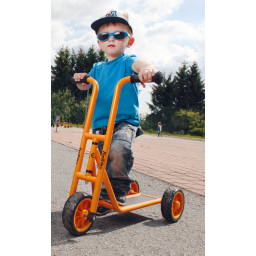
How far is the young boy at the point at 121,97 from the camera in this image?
1936 mm

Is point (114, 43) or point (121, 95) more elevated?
point (114, 43)

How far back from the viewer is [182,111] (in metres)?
23.4

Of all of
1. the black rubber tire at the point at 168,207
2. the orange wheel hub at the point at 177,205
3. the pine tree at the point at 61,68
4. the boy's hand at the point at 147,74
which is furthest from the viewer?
the pine tree at the point at 61,68

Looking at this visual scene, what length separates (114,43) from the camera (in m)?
2.11

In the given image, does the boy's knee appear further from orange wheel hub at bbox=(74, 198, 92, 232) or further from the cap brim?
the cap brim

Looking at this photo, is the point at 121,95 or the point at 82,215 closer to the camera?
the point at 82,215

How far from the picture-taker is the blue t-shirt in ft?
6.75

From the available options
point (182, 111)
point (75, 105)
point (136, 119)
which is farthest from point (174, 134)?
point (136, 119)

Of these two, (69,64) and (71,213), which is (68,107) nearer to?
(69,64)

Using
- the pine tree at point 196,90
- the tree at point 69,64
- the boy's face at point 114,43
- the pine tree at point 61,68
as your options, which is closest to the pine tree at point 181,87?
the pine tree at point 196,90

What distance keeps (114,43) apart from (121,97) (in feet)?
1.48

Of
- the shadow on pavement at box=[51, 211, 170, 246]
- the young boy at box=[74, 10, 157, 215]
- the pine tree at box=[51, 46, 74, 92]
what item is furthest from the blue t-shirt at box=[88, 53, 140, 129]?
the pine tree at box=[51, 46, 74, 92]

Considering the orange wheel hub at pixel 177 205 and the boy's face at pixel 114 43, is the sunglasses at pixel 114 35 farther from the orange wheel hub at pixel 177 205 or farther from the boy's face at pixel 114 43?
the orange wheel hub at pixel 177 205

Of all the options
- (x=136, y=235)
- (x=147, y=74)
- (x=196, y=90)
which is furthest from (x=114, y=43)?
(x=196, y=90)
